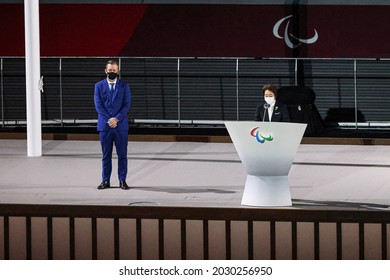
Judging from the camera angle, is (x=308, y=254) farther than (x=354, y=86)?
No

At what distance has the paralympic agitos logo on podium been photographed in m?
11.7

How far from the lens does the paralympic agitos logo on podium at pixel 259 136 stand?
11.7m

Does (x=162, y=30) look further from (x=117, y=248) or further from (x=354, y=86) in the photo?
(x=117, y=248)

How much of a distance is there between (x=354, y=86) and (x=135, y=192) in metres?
9.52

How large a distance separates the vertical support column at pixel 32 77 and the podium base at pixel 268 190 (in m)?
7.17

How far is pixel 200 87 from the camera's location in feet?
76.9

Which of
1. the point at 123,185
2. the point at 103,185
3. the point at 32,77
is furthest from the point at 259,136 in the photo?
the point at 32,77

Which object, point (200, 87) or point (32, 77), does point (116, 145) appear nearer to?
point (32, 77)

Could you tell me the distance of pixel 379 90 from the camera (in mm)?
22969

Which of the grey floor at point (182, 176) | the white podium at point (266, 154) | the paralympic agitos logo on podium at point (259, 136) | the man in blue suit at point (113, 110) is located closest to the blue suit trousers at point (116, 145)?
the man in blue suit at point (113, 110)

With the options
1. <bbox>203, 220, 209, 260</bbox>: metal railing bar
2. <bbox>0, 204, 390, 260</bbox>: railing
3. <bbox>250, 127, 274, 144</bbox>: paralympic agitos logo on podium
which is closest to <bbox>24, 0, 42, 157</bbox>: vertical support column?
<bbox>250, 127, 274, 144</bbox>: paralympic agitos logo on podium

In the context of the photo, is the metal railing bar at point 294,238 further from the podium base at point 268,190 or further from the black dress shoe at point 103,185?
the black dress shoe at point 103,185

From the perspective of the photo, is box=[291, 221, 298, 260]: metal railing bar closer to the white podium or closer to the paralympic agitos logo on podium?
the white podium
